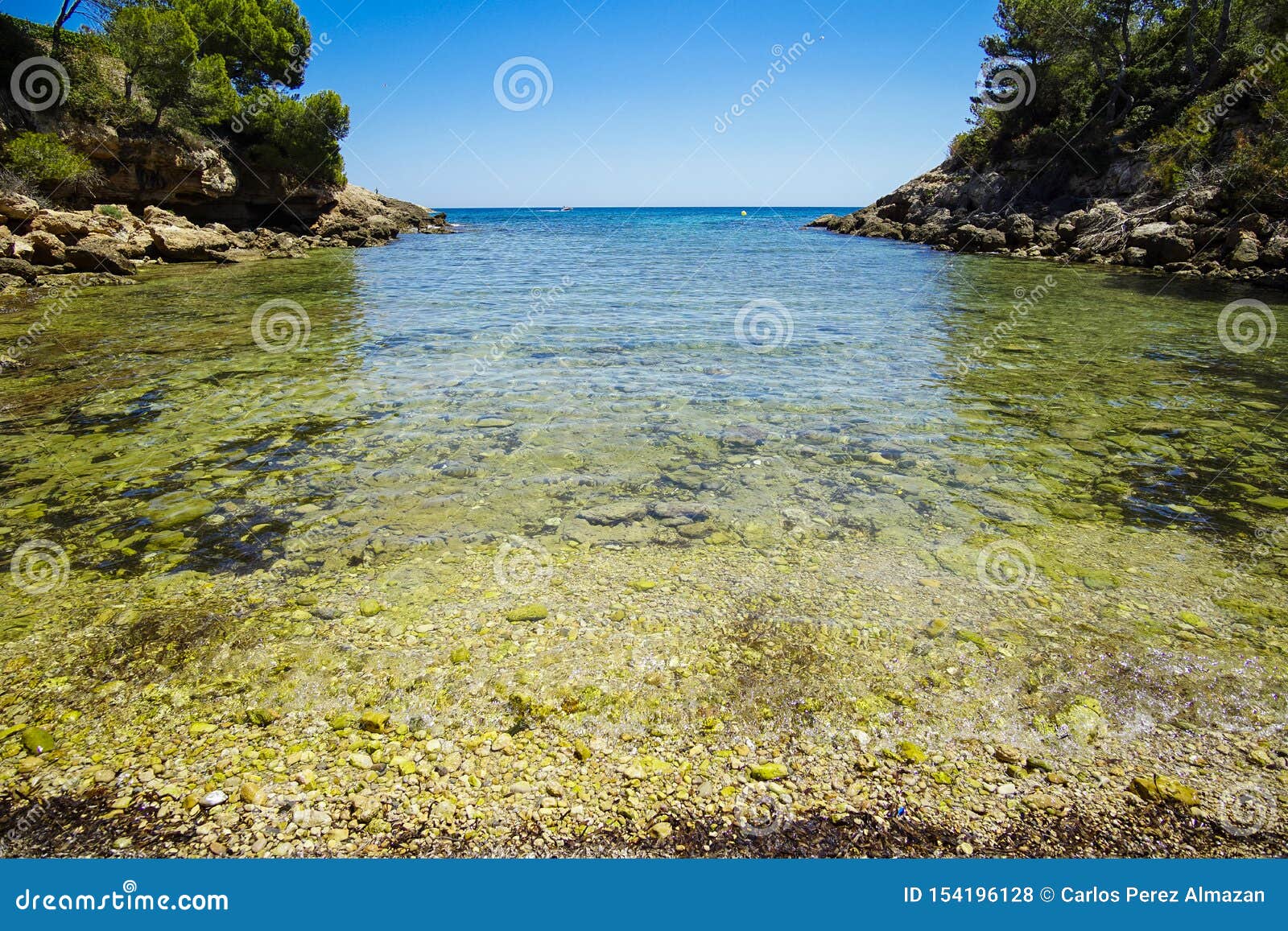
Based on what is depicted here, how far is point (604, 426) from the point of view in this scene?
9508mm

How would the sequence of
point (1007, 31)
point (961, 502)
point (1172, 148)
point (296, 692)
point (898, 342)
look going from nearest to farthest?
point (296, 692)
point (961, 502)
point (898, 342)
point (1172, 148)
point (1007, 31)

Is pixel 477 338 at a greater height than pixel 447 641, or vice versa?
pixel 477 338

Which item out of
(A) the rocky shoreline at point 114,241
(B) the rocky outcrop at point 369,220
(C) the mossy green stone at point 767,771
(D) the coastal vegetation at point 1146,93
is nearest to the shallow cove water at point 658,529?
(C) the mossy green stone at point 767,771

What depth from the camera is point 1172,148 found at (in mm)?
35750

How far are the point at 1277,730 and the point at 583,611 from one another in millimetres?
4726

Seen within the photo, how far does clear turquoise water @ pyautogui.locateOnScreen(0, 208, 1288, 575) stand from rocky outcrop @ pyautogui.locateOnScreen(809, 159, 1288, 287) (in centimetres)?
1013

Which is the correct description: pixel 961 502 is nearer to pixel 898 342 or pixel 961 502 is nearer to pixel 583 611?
pixel 583 611

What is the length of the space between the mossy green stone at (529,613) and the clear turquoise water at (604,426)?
1.28 meters

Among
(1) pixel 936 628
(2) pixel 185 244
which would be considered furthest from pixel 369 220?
(1) pixel 936 628

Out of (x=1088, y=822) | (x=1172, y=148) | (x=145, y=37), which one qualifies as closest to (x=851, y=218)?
(x=1172, y=148)

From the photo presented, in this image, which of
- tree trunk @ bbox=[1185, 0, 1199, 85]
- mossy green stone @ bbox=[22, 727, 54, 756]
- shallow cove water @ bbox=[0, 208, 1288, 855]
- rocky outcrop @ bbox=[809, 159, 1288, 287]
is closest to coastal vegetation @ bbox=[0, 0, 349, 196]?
shallow cove water @ bbox=[0, 208, 1288, 855]

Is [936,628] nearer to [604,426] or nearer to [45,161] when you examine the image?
[604,426]

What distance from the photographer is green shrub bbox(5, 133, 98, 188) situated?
28.7 metres

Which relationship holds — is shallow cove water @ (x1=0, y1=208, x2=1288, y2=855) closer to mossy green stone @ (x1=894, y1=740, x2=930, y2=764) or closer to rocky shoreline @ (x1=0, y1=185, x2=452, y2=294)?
mossy green stone @ (x1=894, y1=740, x2=930, y2=764)
